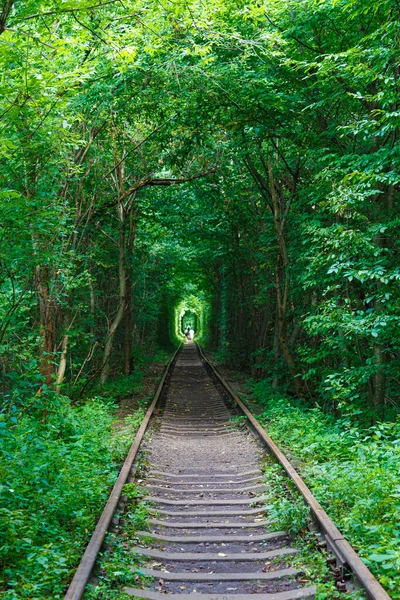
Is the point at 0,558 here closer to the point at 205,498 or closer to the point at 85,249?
the point at 205,498

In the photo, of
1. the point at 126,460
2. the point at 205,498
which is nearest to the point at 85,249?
the point at 126,460

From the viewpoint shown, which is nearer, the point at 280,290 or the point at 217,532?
the point at 217,532

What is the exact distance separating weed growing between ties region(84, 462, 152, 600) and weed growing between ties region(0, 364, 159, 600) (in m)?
0.21

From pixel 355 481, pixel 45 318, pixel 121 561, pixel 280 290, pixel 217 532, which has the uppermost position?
pixel 280 290

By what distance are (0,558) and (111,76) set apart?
821 cm

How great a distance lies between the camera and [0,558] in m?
4.18

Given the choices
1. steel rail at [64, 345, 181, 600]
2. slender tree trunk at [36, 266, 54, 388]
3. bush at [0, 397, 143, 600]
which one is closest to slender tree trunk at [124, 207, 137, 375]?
slender tree trunk at [36, 266, 54, 388]

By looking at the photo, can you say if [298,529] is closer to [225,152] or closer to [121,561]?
[121,561]

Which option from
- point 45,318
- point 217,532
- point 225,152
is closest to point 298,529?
point 217,532

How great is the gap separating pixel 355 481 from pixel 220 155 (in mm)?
11300

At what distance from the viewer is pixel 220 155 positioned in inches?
598

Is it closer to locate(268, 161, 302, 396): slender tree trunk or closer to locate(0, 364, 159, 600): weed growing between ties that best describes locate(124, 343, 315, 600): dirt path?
locate(0, 364, 159, 600): weed growing between ties

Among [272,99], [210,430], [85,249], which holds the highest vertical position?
[272,99]

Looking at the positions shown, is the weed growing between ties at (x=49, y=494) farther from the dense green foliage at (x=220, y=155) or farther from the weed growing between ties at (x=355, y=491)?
the weed growing between ties at (x=355, y=491)
